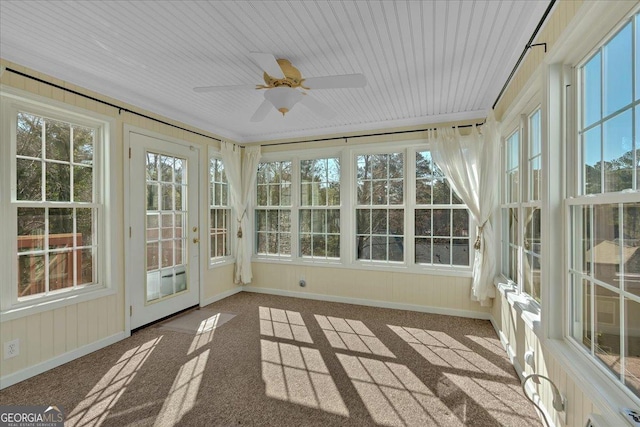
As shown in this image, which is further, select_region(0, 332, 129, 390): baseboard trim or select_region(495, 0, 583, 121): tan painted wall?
select_region(0, 332, 129, 390): baseboard trim

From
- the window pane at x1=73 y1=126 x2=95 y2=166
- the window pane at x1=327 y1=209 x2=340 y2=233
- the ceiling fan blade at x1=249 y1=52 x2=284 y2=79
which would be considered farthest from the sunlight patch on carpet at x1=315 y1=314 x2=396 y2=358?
the window pane at x1=73 y1=126 x2=95 y2=166

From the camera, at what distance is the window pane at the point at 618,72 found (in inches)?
46.1

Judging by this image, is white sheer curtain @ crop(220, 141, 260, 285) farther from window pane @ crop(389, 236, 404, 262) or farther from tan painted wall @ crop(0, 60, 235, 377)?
window pane @ crop(389, 236, 404, 262)

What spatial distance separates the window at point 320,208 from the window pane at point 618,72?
3238 millimetres

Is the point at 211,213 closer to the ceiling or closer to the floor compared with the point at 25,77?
closer to the floor

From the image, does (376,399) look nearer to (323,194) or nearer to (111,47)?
(323,194)

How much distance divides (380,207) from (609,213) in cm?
287

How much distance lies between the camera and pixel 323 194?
4.49 meters

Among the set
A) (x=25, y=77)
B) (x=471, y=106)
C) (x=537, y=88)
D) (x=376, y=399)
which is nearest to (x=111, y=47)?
(x=25, y=77)

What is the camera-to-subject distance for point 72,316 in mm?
2627

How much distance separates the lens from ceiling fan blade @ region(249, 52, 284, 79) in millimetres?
1805

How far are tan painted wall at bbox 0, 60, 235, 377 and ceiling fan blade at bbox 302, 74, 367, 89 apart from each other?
217cm

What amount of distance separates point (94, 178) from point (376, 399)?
127 inches

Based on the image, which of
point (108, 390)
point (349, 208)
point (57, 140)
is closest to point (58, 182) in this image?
point (57, 140)
